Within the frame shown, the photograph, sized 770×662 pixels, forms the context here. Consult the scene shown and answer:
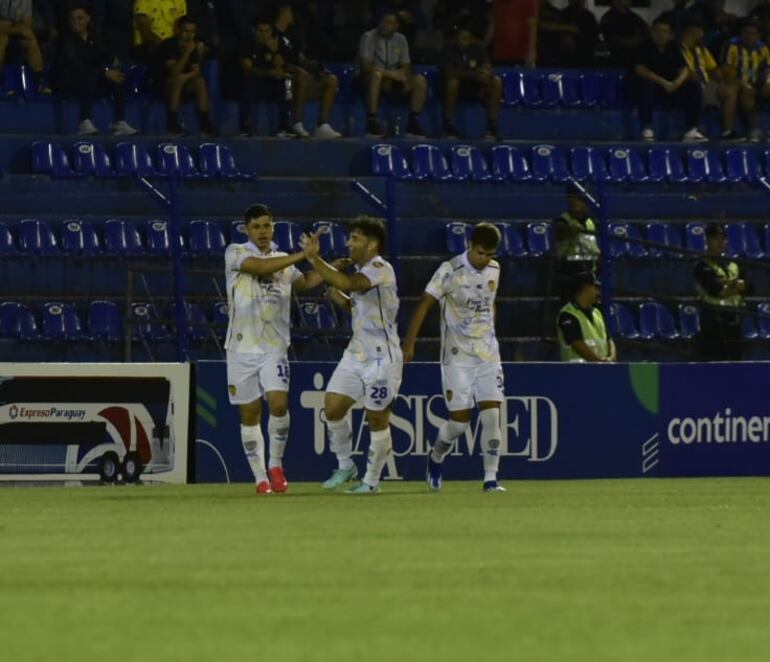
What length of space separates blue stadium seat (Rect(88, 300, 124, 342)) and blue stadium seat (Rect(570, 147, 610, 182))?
7.10 m

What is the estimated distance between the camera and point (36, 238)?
22.6 metres

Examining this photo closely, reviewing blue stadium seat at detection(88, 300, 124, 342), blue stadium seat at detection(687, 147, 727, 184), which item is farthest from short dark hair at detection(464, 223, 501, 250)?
blue stadium seat at detection(687, 147, 727, 184)

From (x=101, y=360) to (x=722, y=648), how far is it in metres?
15.1

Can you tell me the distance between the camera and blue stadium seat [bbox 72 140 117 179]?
78.3ft

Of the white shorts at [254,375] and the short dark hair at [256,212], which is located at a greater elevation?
the short dark hair at [256,212]

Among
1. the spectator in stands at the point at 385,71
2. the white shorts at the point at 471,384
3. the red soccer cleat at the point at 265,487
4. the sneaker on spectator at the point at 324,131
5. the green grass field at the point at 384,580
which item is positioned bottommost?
the green grass field at the point at 384,580

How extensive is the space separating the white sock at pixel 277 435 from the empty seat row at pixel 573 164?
8.75 m

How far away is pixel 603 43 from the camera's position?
29016 millimetres

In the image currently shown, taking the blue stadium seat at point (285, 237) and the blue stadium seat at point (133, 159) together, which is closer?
the blue stadium seat at point (285, 237)

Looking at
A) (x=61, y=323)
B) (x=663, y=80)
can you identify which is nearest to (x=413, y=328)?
(x=61, y=323)

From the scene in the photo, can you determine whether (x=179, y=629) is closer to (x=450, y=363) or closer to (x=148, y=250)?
(x=450, y=363)

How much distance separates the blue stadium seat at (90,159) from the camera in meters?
23.9

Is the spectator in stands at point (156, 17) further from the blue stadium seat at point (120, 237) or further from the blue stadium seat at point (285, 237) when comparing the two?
the blue stadium seat at point (285, 237)

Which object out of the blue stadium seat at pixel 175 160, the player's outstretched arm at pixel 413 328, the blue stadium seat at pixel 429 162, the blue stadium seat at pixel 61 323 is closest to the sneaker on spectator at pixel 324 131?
the blue stadium seat at pixel 429 162
